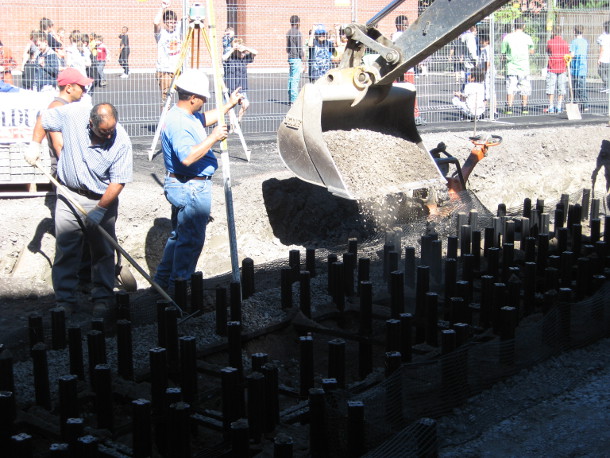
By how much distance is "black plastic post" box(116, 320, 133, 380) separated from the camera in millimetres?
5211

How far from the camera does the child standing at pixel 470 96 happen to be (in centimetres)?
1405

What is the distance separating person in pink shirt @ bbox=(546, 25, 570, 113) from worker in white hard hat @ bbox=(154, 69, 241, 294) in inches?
392

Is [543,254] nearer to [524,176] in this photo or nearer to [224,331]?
[224,331]

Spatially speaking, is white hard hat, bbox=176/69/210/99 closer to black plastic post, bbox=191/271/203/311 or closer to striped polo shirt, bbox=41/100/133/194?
striped polo shirt, bbox=41/100/133/194

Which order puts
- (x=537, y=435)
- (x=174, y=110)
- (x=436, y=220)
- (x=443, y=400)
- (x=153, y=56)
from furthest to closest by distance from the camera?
(x=153, y=56), (x=436, y=220), (x=174, y=110), (x=443, y=400), (x=537, y=435)

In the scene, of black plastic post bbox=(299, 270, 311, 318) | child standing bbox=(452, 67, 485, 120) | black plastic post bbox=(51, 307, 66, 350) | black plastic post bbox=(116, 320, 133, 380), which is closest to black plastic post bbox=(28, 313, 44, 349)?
black plastic post bbox=(51, 307, 66, 350)

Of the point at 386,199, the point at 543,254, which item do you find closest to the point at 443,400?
the point at 543,254

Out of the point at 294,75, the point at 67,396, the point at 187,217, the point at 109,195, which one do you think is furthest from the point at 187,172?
the point at 294,75

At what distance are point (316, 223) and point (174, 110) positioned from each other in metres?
3.23

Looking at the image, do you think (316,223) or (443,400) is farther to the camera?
(316,223)

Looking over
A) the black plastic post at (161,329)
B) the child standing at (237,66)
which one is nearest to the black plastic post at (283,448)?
the black plastic post at (161,329)

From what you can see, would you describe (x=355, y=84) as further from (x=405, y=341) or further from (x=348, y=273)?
(x=405, y=341)

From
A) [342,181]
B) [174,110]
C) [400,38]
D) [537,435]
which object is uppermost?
[400,38]

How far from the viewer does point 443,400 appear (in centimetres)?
461
